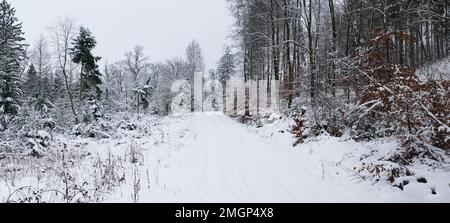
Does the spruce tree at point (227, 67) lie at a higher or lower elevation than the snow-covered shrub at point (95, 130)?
higher

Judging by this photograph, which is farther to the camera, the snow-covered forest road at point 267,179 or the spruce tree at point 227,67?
the spruce tree at point 227,67

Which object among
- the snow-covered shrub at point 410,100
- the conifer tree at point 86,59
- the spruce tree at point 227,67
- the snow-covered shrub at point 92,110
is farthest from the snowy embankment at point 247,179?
Answer: the spruce tree at point 227,67

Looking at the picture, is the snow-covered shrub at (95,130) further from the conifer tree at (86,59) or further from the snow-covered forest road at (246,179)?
the snow-covered forest road at (246,179)

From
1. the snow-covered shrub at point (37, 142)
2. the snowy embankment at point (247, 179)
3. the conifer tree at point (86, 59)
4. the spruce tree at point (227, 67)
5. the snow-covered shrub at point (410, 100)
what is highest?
the spruce tree at point (227, 67)

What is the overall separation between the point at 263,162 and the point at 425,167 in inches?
155

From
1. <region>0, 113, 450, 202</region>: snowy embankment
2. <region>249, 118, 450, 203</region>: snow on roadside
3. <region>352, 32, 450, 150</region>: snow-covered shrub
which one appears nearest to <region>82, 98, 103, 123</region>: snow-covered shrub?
<region>0, 113, 450, 202</region>: snowy embankment

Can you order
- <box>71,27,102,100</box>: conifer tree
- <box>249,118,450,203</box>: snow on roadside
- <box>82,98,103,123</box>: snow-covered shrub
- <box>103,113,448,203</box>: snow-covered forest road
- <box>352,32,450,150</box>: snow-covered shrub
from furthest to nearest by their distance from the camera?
<box>71,27,102,100</box>: conifer tree < <box>82,98,103,123</box>: snow-covered shrub < <box>352,32,450,150</box>: snow-covered shrub < <box>103,113,448,203</box>: snow-covered forest road < <box>249,118,450,203</box>: snow on roadside

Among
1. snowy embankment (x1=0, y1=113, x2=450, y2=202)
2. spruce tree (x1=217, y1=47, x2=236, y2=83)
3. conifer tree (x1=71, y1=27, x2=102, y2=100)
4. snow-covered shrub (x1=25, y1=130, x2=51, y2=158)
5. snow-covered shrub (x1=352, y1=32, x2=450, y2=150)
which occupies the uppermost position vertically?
spruce tree (x1=217, y1=47, x2=236, y2=83)

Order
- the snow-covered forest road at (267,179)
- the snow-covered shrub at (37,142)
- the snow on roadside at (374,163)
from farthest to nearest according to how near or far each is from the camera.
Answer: the snow-covered shrub at (37,142) < the snow-covered forest road at (267,179) < the snow on roadside at (374,163)

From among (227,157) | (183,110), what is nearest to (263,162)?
(227,157)

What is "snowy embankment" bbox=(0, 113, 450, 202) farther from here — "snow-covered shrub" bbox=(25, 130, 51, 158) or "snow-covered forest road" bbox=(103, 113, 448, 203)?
"snow-covered shrub" bbox=(25, 130, 51, 158)

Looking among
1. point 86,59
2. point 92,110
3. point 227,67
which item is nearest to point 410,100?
point 92,110

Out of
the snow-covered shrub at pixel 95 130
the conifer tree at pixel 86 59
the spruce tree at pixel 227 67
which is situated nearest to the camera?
the snow-covered shrub at pixel 95 130
